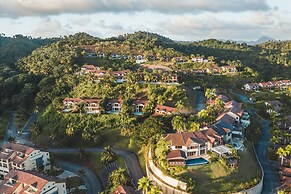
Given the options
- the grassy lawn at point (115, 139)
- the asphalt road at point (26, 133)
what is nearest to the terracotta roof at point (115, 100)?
the grassy lawn at point (115, 139)

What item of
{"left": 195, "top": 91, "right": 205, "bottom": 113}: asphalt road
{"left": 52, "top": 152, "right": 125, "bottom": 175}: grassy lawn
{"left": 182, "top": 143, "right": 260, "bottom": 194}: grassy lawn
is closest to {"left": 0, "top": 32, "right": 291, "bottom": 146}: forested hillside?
{"left": 195, "top": 91, "right": 205, "bottom": 113}: asphalt road

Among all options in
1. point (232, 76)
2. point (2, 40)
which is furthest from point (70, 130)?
point (2, 40)

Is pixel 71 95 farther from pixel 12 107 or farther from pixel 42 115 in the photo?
pixel 12 107

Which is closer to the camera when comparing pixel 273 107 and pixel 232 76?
pixel 273 107

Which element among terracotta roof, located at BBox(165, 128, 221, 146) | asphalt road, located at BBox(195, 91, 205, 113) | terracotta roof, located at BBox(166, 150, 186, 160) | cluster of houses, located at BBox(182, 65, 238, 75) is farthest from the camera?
cluster of houses, located at BBox(182, 65, 238, 75)

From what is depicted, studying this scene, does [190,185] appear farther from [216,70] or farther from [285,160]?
[216,70]

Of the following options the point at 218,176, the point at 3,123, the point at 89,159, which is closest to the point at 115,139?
the point at 89,159

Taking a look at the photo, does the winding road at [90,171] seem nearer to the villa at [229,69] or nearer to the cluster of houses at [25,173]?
the cluster of houses at [25,173]

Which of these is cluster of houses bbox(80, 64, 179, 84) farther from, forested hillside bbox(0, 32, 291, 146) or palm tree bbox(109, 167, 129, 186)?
palm tree bbox(109, 167, 129, 186)
